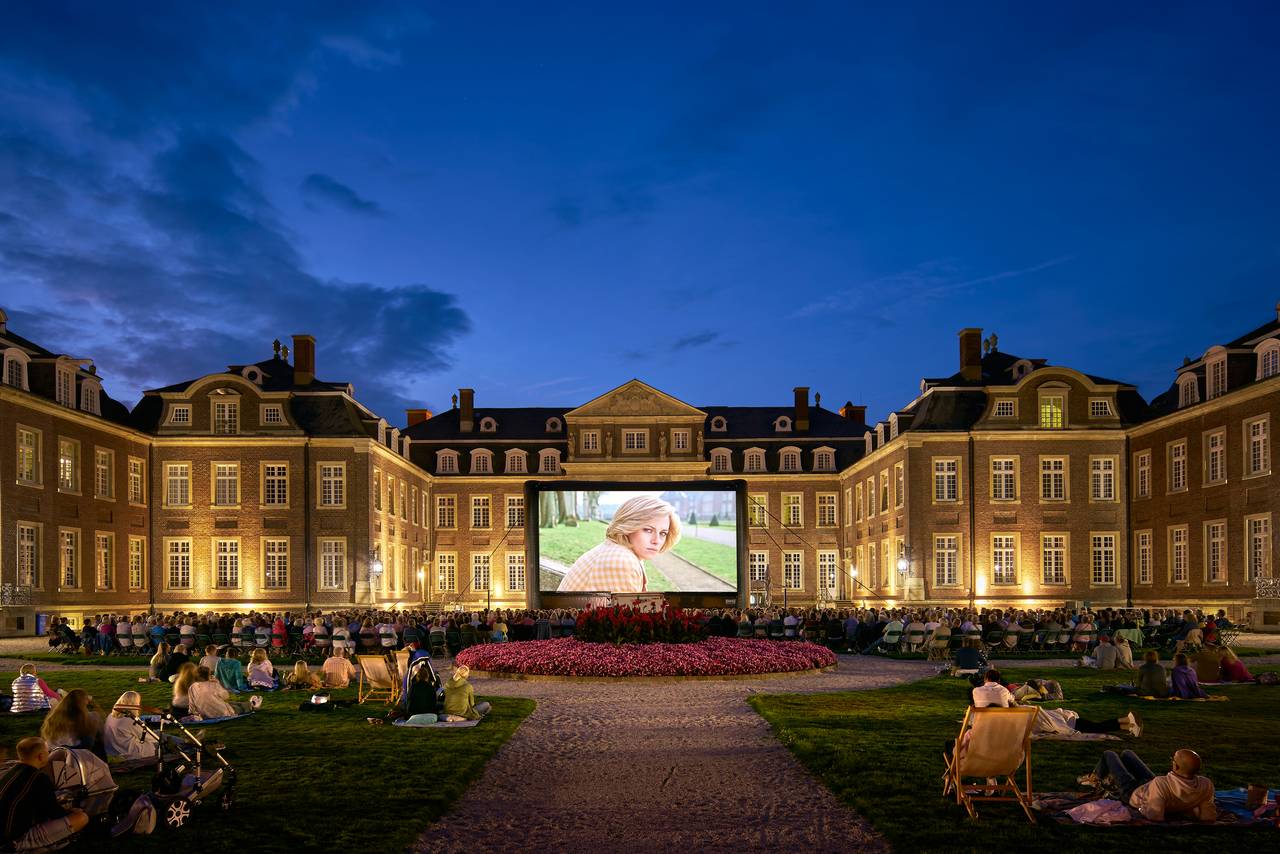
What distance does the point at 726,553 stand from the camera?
48.1 m

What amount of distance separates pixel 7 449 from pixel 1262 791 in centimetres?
3232

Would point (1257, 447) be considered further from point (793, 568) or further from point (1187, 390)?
point (793, 568)

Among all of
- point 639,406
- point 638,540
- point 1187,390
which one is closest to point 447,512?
point 639,406

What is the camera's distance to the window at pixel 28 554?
3231cm

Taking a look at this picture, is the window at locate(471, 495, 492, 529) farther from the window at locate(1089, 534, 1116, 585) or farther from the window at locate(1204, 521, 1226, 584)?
the window at locate(1204, 521, 1226, 584)

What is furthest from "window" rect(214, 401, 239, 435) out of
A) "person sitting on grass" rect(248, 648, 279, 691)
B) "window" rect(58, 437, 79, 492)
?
"person sitting on grass" rect(248, 648, 279, 691)

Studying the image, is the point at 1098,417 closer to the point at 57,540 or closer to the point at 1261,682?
the point at 1261,682

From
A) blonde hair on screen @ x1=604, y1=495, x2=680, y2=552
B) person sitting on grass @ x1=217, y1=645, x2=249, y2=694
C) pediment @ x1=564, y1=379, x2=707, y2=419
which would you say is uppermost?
pediment @ x1=564, y1=379, x2=707, y2=419

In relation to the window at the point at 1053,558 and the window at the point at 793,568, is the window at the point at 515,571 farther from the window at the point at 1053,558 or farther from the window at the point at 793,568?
the window at the point at 1053,558

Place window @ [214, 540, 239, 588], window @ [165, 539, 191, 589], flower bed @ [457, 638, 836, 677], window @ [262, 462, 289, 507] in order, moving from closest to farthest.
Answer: flower bed @ [457, 638, 836, 677], window @ [165, 539, 191, 589], window @ [214, 540, 239, 588], window @ [262, 462, 289, 507]

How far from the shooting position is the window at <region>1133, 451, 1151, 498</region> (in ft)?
133

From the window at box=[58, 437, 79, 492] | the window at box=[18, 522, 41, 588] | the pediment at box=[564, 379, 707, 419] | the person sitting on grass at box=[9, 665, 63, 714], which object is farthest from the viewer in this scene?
the pediment at box=[564, 379, 707, 419]

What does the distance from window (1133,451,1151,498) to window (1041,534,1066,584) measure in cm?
314

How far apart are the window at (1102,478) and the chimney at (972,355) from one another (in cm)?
557
